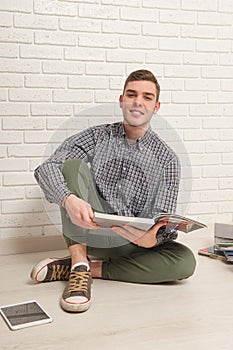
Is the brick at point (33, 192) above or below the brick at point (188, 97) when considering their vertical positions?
below

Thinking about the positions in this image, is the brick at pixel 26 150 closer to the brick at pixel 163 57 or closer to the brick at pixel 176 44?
the brick at pixel 163 57

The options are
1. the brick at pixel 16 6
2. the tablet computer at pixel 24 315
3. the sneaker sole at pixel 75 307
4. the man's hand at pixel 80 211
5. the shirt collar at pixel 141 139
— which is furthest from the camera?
the brick at pixel 16 6

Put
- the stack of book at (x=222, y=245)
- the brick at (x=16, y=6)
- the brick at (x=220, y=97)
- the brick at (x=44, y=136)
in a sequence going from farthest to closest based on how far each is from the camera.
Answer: the brick at (x=220, y=97) < the brick at (x=44, y=136) < the brick at (x=16, y=6) < the stack of book at (x=222, y=245)

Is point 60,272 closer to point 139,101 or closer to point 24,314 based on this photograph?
point 24,314

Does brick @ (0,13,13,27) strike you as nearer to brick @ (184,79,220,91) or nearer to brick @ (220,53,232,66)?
brick @ (184,79,220,91)

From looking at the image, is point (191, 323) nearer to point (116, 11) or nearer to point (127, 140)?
point (127, 140)

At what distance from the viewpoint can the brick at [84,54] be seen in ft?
8.80

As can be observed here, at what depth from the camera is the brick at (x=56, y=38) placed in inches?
103

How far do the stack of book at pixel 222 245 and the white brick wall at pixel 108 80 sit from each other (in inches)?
15.3

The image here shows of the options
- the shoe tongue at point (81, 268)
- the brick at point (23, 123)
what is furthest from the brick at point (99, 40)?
the shoe tongue at point (81, 268)

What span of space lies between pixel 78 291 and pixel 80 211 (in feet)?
0.93

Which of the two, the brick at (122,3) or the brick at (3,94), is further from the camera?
the brick at (122,3)

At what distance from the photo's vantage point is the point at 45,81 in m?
2.65

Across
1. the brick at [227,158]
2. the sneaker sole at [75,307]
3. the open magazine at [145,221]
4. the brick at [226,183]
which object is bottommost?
the sneaker sole at [75,307]
